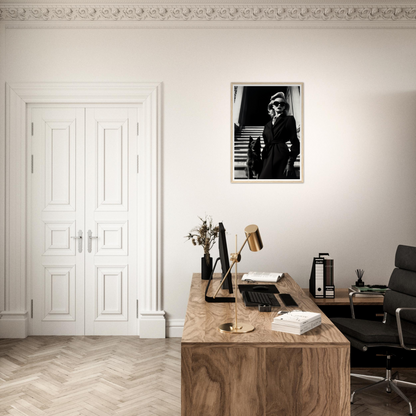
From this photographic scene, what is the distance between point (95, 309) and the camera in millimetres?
4238

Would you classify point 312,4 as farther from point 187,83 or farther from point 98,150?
point 98,150

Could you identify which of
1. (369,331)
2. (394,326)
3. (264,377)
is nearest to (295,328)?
(264,377)

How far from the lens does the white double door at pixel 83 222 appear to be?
167 inches

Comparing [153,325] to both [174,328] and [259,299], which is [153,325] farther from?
[259,299]

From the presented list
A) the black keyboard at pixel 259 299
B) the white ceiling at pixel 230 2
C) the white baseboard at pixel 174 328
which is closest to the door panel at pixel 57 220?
the white baseboard at pixel 174 328

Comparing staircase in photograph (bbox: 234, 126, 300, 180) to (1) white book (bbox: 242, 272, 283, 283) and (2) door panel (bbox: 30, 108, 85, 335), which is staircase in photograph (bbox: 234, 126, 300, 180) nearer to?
(1) white book (bbox: 242, 272, 283, 283)

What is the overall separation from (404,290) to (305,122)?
190 centimetres

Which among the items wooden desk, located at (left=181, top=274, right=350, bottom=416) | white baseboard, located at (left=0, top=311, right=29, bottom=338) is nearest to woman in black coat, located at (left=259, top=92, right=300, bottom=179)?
wooden desk, located at (left=181, top=274, right=350, bottom=416)

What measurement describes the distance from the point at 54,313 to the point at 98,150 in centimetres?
177

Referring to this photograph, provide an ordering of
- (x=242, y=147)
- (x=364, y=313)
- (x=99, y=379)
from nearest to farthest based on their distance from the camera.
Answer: (x=99, y=379), (x=364, y=313), (x=242, y=147)

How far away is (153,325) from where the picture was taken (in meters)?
4.13

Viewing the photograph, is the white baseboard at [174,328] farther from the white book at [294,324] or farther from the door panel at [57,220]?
the white book at [294,324]

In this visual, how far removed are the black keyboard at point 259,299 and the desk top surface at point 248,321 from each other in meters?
0.05

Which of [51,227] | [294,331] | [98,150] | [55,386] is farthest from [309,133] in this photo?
[55,386]
